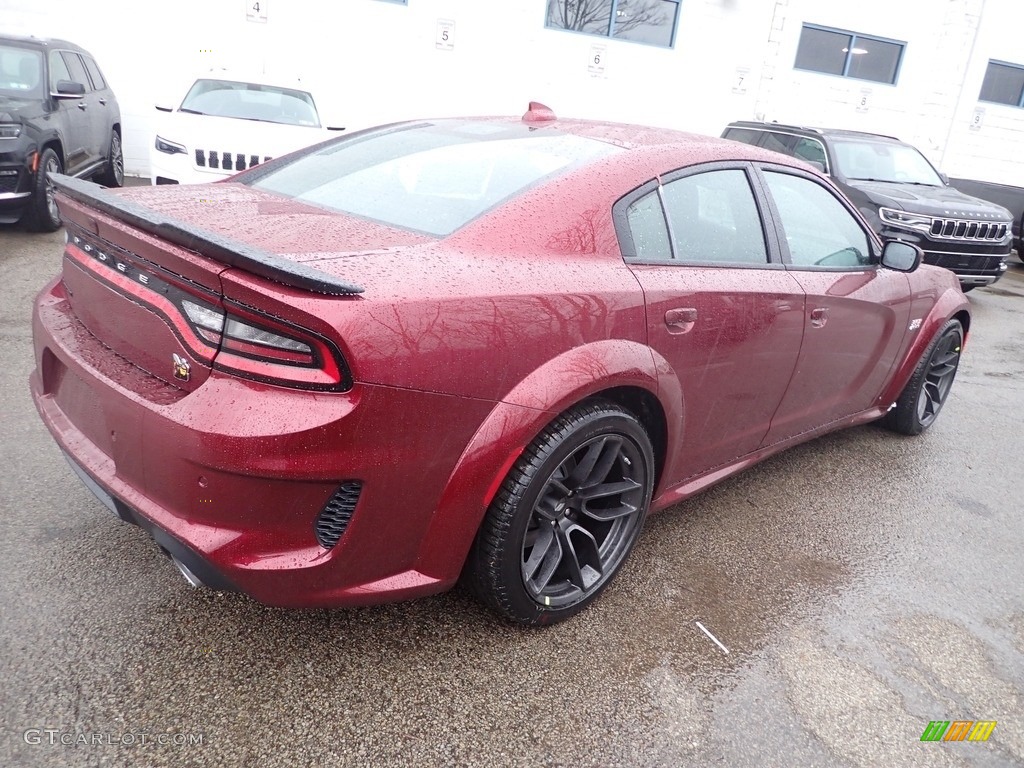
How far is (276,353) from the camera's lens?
162 centimetres

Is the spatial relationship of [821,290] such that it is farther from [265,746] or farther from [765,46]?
[765,46]

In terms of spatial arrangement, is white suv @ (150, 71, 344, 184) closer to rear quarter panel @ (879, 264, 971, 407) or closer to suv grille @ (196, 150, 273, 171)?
suv grille @ (196, 150, 273, 171)

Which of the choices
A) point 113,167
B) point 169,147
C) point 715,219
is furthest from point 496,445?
point 113,167

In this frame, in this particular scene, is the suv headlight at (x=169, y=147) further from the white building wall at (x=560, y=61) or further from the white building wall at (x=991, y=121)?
the white building wall at (x=991, y=121)

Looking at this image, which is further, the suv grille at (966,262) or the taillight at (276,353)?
the suv grille at (966,262)

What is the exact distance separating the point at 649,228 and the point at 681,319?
0.31 metres

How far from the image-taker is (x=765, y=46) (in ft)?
43.1

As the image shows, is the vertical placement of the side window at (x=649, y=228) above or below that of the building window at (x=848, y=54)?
below

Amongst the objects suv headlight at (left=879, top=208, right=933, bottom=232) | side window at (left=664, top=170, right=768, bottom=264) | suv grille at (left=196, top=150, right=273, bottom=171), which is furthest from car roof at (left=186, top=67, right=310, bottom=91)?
side window at (left=664, top=170, right=768, bottom=264)

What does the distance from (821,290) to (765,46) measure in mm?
12099

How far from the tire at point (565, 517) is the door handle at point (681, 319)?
0.31m

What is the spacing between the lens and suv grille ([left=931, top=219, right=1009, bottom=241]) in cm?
731

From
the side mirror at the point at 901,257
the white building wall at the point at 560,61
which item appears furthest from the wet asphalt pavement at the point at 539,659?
the white building wall at the point at 560,61

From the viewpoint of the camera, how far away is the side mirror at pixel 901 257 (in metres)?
3.37
